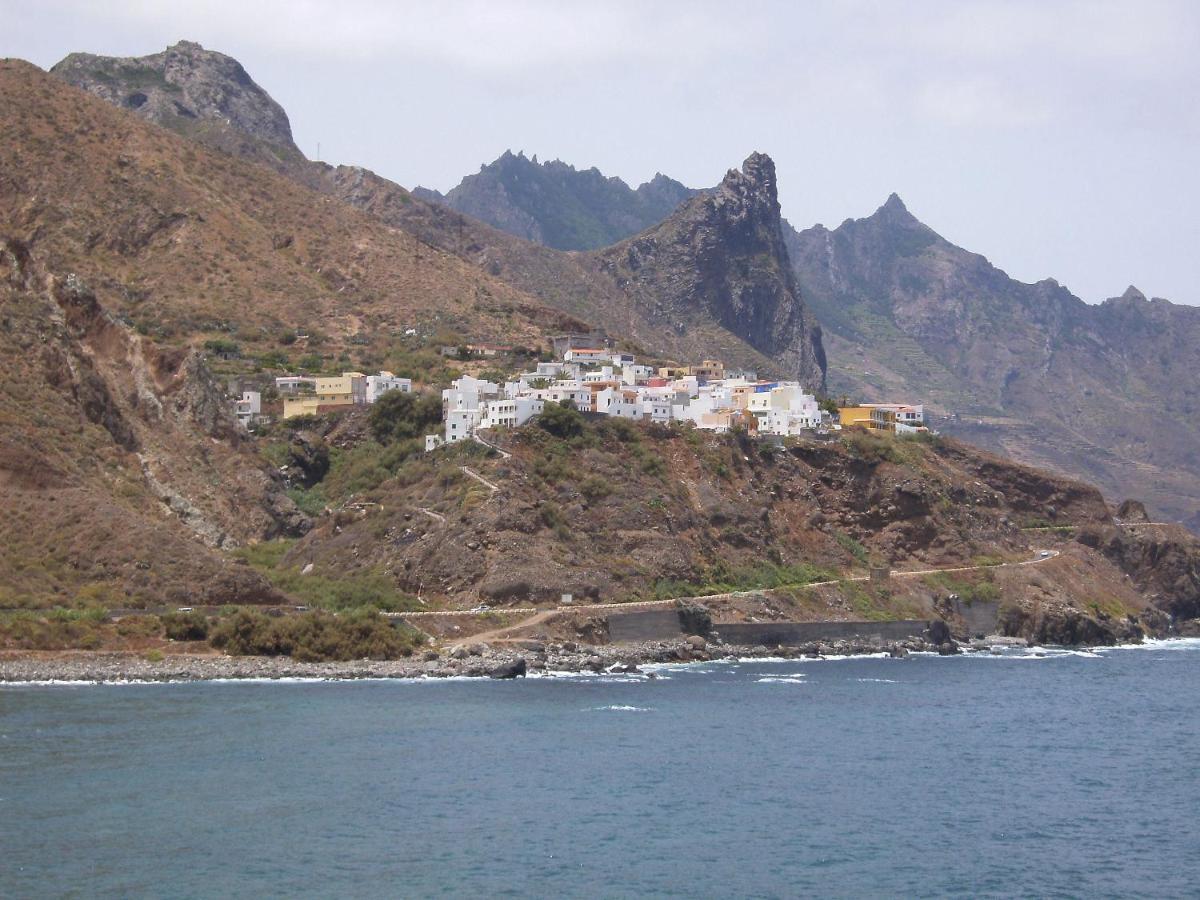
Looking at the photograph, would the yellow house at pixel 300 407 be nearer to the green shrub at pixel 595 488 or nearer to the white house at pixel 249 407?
the white house at pixel 249 407

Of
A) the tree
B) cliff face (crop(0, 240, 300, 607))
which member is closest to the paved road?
cliff face (crop(0, 240, 300, 607))

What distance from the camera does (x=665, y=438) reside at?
4122 inches

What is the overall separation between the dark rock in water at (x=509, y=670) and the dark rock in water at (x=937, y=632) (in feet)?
106

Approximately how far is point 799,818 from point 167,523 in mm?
47844

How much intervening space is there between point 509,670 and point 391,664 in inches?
198

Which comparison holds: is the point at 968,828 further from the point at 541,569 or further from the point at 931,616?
the point at 931,616

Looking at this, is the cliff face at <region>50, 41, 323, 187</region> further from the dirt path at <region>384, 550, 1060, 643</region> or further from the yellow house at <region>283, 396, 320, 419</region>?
the dirt path at <region>384, 550, 1060, 643</region>

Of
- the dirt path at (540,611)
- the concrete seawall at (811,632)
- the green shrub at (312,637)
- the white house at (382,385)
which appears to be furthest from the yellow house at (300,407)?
the green shrub at (312,637)

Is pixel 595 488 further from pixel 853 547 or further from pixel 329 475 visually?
pixel 853 547

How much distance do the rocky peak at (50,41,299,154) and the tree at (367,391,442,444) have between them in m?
80.3

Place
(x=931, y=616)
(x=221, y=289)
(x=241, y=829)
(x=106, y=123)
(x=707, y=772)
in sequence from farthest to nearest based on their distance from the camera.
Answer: (x=106, y=123), (x=221, y=289), (x=931, y=616), (x=707, y=772), (x=241, y=829)

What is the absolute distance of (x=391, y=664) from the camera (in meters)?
73.9

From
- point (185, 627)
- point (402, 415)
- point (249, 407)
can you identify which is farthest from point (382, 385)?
point (185, 627)

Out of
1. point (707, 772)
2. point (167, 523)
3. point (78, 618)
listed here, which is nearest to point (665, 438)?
point (167, 523)
